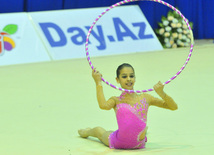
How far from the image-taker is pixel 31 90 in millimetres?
6699

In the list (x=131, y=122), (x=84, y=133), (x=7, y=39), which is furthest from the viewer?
(x=7, y=39)

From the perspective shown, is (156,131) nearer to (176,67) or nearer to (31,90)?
(31,90)

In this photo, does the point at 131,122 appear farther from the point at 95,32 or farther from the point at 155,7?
the point at 155,7

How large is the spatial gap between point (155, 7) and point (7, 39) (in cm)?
343

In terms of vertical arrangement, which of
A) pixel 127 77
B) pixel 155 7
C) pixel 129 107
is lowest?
pixel 129 107

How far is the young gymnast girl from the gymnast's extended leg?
0.41 ft

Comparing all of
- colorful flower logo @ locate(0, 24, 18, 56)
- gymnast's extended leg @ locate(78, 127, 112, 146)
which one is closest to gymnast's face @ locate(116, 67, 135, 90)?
gymnast's extended leg @ locate(78, 127, 112, 146)

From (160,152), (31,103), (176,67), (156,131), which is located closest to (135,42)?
(176,67)

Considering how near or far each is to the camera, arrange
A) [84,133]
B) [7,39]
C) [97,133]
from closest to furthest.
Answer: [97,133] → [84,133] → [7,39]

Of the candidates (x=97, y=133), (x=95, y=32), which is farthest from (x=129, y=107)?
(x=95, y=32)

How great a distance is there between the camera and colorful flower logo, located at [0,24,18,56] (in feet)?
28.7

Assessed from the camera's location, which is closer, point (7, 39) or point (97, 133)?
point (97, 133)

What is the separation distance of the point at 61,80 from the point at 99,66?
3.96 feet

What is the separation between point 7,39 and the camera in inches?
349
